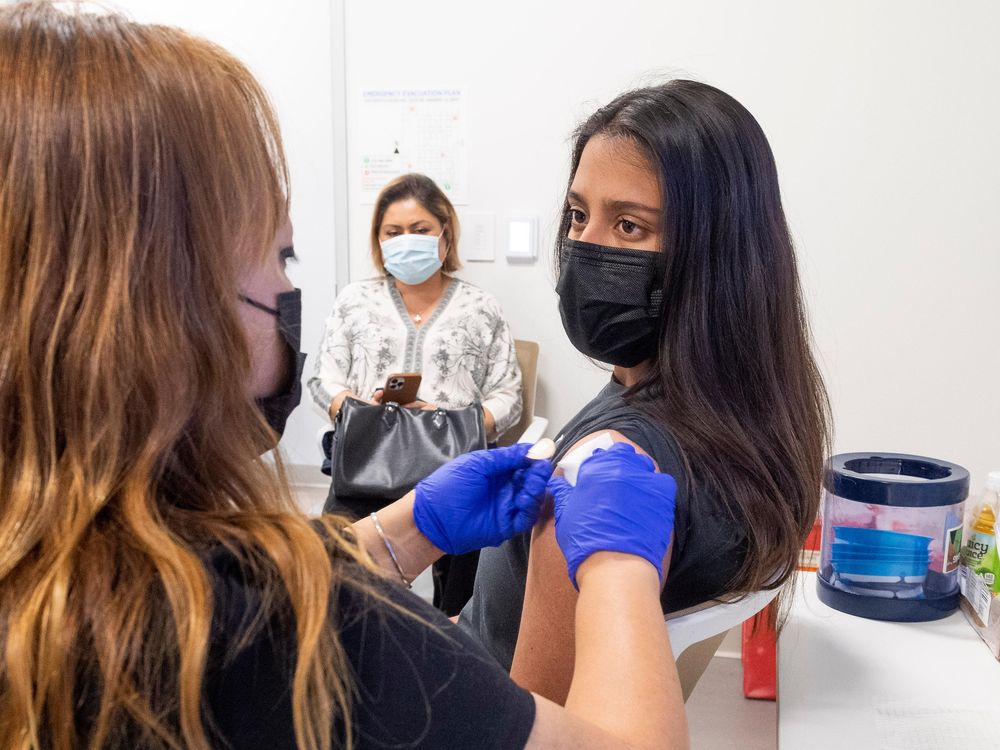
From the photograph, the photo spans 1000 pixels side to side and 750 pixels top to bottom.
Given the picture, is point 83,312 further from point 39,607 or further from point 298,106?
point 298,106

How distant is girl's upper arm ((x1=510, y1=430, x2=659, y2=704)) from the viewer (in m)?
0.95

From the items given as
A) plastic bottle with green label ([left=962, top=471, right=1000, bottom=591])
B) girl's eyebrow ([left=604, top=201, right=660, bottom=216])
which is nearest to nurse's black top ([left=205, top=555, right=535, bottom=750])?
girl's eyebrow ([left=604, top=201, right=660, bottom=216])

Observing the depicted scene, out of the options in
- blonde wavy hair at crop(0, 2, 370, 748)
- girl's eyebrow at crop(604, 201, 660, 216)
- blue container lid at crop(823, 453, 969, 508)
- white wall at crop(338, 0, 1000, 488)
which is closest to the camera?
blonde wavy hair at crop(0, 2, 370, 748)

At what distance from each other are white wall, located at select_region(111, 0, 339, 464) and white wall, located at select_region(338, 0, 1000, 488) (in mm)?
451

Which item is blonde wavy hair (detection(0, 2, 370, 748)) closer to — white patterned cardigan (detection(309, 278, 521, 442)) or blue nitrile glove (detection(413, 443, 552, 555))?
blue nitrile glove (detection(413, 443, 552, 555))

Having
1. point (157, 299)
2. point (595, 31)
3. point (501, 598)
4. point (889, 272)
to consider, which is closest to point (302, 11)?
point (595, 31)

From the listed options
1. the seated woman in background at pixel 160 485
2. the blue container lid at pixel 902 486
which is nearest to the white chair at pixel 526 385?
the blue container lid at pixel 902 486

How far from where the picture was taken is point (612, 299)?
1.14m

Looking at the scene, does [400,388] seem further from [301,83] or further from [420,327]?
[301,83]

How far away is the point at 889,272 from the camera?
259cm

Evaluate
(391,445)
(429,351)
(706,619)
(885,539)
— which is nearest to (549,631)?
(706,619)

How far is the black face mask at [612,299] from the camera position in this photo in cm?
111

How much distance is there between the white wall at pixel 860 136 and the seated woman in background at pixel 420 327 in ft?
1.45

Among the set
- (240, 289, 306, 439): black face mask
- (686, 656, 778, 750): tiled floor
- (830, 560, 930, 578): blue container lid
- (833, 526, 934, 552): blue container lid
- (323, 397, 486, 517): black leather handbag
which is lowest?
(686, 656, 778, 750): tiled floor
